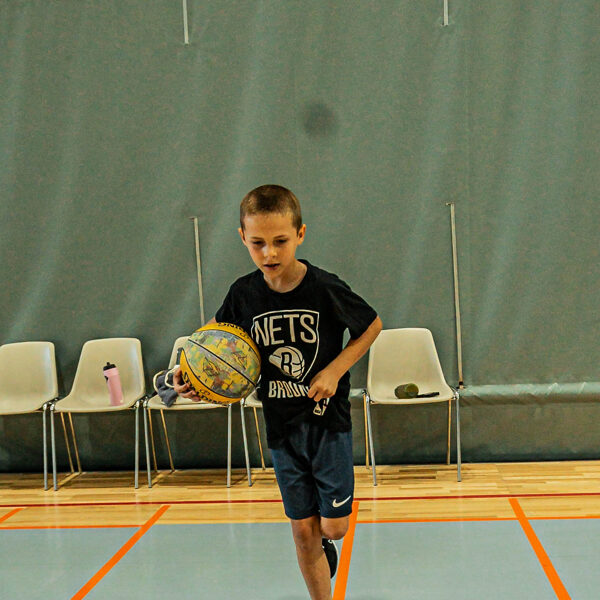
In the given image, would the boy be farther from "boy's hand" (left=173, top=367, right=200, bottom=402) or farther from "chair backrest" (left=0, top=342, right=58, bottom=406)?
"chair backrest" (left=0, top=342, right=58, bottom=406)

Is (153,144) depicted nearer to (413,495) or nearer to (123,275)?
(123,275)

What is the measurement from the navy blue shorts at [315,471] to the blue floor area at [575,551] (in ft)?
3.79

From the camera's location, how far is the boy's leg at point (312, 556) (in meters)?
2.61

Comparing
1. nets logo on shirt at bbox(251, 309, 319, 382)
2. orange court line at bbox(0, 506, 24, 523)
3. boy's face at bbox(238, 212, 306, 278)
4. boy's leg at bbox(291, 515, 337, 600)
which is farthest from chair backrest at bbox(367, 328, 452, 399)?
boy's face at bbox(238, 212, 306, 278)

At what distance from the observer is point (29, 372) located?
552cm

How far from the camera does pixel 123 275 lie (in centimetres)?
556

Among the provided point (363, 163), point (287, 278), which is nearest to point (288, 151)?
point (363, 163)

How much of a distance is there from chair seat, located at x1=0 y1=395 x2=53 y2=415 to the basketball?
3016mm

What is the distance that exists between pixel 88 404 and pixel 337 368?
10.8 ft

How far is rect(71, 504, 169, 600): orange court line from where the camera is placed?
10.7 feet

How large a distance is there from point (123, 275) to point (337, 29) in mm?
2338

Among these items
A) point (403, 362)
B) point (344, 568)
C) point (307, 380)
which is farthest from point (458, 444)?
point (307, 380)

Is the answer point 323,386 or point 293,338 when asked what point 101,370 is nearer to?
point 293,338

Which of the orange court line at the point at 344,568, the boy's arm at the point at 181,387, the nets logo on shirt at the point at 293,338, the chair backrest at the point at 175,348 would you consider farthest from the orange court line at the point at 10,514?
the nets logo on shirt at the point at 293,338
